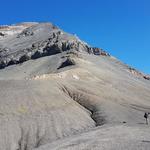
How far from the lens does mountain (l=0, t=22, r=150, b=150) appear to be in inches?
2041

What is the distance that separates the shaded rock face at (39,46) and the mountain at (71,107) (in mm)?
4807

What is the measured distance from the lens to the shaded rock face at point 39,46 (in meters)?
139

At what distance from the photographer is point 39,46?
146 m

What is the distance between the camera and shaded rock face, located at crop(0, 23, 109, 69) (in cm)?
13925

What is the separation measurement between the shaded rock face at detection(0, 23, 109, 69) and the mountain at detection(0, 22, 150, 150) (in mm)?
4807

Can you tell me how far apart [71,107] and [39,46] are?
7571cm

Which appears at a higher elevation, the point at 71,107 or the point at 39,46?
the point at 39,46

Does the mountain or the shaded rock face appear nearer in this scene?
the mountain

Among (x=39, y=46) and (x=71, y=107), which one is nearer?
(x=71, y=107)

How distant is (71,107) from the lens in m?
72.6

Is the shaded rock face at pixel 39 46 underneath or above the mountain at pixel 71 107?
above

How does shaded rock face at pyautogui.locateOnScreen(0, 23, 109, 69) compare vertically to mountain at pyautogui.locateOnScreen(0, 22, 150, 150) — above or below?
above

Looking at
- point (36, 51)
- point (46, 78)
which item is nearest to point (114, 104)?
point (46, 78)

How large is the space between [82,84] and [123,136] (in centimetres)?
4053
